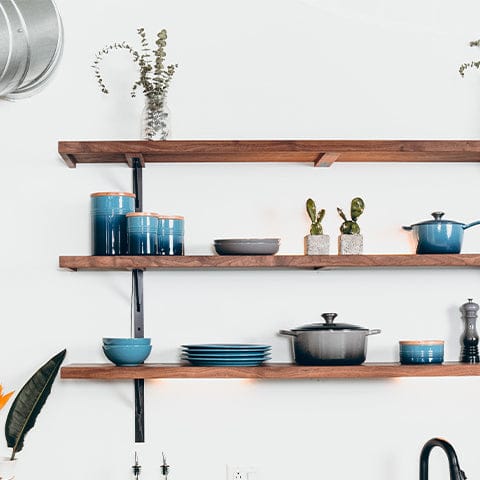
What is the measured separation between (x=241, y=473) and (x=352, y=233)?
79 centimetres

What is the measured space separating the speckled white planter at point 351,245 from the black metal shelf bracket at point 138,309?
612 millimetres

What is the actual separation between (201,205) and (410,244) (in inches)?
25.8

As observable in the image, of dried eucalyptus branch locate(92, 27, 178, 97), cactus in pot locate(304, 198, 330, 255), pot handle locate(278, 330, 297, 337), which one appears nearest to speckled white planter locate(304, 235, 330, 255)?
cactus in pot locate(304, 198, 330, 255)

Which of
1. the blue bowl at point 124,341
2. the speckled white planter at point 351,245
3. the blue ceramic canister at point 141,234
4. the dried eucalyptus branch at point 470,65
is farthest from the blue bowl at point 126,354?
the dried eucalyptus branch at point 470,65

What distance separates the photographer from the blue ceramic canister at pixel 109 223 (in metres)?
2.41

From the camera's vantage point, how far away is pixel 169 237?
7.97 ft

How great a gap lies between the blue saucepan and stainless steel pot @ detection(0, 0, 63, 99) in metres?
1.22

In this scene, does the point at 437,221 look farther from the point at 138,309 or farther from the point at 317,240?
the point at 138,309

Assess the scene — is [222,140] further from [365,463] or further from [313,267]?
[365,463]

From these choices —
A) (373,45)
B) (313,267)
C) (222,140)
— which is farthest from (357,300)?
(373,45)

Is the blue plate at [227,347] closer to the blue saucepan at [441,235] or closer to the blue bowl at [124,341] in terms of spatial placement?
the blue bowl at [124,341]

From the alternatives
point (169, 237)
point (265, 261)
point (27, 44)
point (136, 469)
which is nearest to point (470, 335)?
point (265, 261)

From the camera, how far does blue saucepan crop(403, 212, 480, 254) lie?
244 cm

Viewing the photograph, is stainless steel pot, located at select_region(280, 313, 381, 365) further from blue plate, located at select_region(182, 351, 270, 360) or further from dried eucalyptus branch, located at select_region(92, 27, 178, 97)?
dried eucalyptus branch, located at select_region(92, 27, 178, 97)
